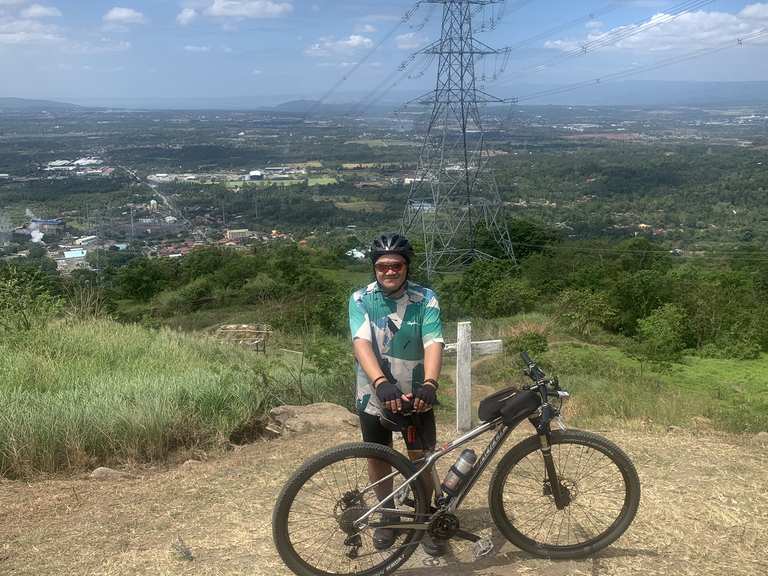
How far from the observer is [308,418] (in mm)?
6078

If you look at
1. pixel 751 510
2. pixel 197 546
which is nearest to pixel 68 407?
pixel 197 546

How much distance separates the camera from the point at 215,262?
119 ft

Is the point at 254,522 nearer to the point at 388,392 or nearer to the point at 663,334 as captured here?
the point at 388,392

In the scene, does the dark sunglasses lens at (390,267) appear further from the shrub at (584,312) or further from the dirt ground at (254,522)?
the shrub at (584,312)

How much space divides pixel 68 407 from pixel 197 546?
2.12 meters

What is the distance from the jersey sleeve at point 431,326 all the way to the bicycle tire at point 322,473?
56cm

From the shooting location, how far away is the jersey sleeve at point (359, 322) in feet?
11.1

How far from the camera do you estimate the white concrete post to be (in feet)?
18.2

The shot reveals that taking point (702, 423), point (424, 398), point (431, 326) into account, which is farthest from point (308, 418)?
point (702, 423)

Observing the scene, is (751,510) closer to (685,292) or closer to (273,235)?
(685,292)

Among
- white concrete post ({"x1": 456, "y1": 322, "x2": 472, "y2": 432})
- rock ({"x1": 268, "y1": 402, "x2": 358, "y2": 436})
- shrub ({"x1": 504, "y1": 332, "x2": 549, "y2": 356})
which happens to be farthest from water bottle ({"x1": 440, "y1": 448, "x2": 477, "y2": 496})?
shrub ({"x1": 504, "y1": 332, "x2": 549, "y2": 356})

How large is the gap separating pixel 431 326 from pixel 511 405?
0.53 metres

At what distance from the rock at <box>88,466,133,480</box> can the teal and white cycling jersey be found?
2.54m

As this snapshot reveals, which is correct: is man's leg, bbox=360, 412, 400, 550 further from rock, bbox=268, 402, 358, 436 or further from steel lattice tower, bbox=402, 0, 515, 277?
steel lattice tower, bbox=402, 0, 515, 277
